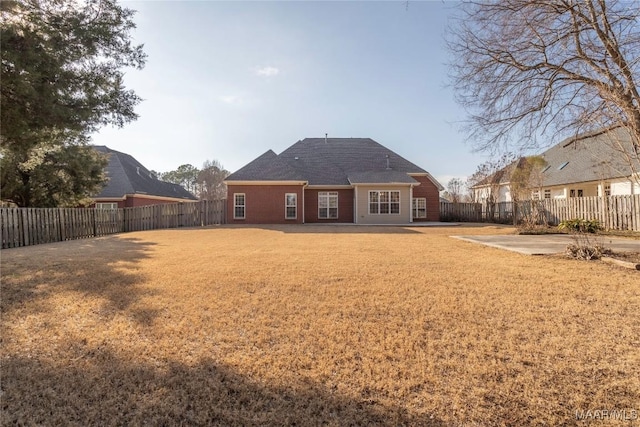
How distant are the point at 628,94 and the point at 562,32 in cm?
216

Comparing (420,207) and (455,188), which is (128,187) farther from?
(455,188)

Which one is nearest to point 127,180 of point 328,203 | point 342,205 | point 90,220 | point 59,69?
point 90,220

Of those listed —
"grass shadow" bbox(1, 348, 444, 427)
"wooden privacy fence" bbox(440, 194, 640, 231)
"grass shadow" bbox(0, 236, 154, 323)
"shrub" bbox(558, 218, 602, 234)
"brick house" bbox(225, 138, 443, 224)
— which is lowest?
"grass shadow" bbox(1, 348, 444, 427)

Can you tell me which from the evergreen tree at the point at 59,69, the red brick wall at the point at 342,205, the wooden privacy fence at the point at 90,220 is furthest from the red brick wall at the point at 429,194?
the evergreen tree at the point at 59,69

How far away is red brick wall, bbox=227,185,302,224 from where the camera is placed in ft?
72.6

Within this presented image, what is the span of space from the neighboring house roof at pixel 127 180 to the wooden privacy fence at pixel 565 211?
2589 centimetres

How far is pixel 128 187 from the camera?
27531 millimetres

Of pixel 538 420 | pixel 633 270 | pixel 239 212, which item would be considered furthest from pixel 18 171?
pixel 633 270

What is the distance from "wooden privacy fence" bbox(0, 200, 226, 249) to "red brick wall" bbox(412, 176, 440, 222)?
14599 mm

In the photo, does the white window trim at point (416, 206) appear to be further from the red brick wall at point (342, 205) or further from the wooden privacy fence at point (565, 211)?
the red brick wall at point (342, 205)

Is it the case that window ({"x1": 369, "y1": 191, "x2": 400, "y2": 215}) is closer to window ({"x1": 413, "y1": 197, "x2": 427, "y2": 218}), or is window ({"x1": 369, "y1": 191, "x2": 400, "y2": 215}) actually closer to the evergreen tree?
window ({"x1": 413, "y1": 197, "x2": 427, "y2": 218})

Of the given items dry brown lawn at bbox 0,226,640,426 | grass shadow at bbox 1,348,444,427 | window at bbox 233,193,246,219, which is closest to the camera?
grass shadow at bbox 1,348,444,427

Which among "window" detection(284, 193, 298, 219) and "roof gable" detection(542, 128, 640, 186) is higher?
"roof gable" detection(542, 128, 640, 186)

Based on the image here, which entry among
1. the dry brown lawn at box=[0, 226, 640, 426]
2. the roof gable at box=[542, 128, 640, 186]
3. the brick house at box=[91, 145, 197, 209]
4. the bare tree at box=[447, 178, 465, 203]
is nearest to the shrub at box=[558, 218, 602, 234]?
the roof gable at box=[542, 128, 640, 186]
